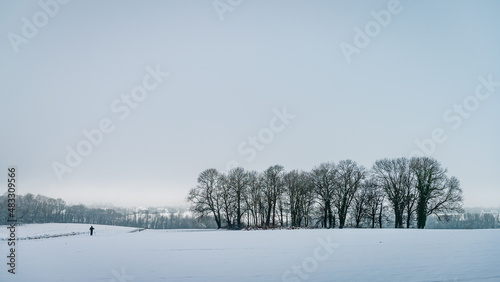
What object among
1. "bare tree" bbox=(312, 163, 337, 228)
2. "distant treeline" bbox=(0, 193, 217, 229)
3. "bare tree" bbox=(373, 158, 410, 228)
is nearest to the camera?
"bare tree" bbox=(373, 158, 410, 228)

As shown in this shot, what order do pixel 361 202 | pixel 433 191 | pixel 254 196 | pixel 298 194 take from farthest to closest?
pixel 254 196 < pixel 298 194 < pixel 361 202 < pixel 433 191

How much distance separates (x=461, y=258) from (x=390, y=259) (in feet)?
10.7

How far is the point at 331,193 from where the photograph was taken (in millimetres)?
58312

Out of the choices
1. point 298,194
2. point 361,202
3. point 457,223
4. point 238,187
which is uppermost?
point 238,187

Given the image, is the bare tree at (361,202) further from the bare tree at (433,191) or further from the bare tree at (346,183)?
the bare tree at (433,191)

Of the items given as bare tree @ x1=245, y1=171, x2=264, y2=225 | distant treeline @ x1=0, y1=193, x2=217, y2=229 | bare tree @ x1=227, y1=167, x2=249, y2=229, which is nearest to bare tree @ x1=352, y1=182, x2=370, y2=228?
bare tree @ x1=245, y1=171, x2=264, y2=225

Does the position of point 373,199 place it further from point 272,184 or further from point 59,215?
point 59,215

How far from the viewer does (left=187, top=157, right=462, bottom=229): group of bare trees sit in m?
51.5

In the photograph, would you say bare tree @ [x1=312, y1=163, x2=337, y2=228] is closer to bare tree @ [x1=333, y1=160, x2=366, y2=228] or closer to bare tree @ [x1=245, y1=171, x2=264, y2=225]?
bare tree @ [x1=333, y1=160, x2=366, y2=228]

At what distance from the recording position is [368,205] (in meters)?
61.8

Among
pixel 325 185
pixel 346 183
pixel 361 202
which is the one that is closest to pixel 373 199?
pixel 361 202

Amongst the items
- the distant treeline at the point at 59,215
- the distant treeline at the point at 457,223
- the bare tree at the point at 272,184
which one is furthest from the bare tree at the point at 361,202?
the distant treeline at the point at 59,215

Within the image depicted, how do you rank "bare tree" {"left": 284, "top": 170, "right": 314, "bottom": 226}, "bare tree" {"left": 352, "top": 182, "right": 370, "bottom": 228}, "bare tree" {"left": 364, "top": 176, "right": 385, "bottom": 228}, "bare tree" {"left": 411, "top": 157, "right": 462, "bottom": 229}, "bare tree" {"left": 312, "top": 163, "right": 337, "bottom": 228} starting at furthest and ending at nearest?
"bare tree" {"left": 284, "top": 170, "right": 314, "bottom": 226} < "bare tree" {"left": 352, "top": 182, "right": 370, "bottom": 228} < "bare tree" {"left": 364, "top": 176, "right": 385, "bottom": 228} < "bare tree" {"left": 312, "top": 163, "right": 337, "bottom": 228} < "bare tree" {"left": 411, "top": 157, "right": 462, "bottom": 229}

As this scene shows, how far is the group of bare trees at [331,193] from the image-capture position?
51.5 m
